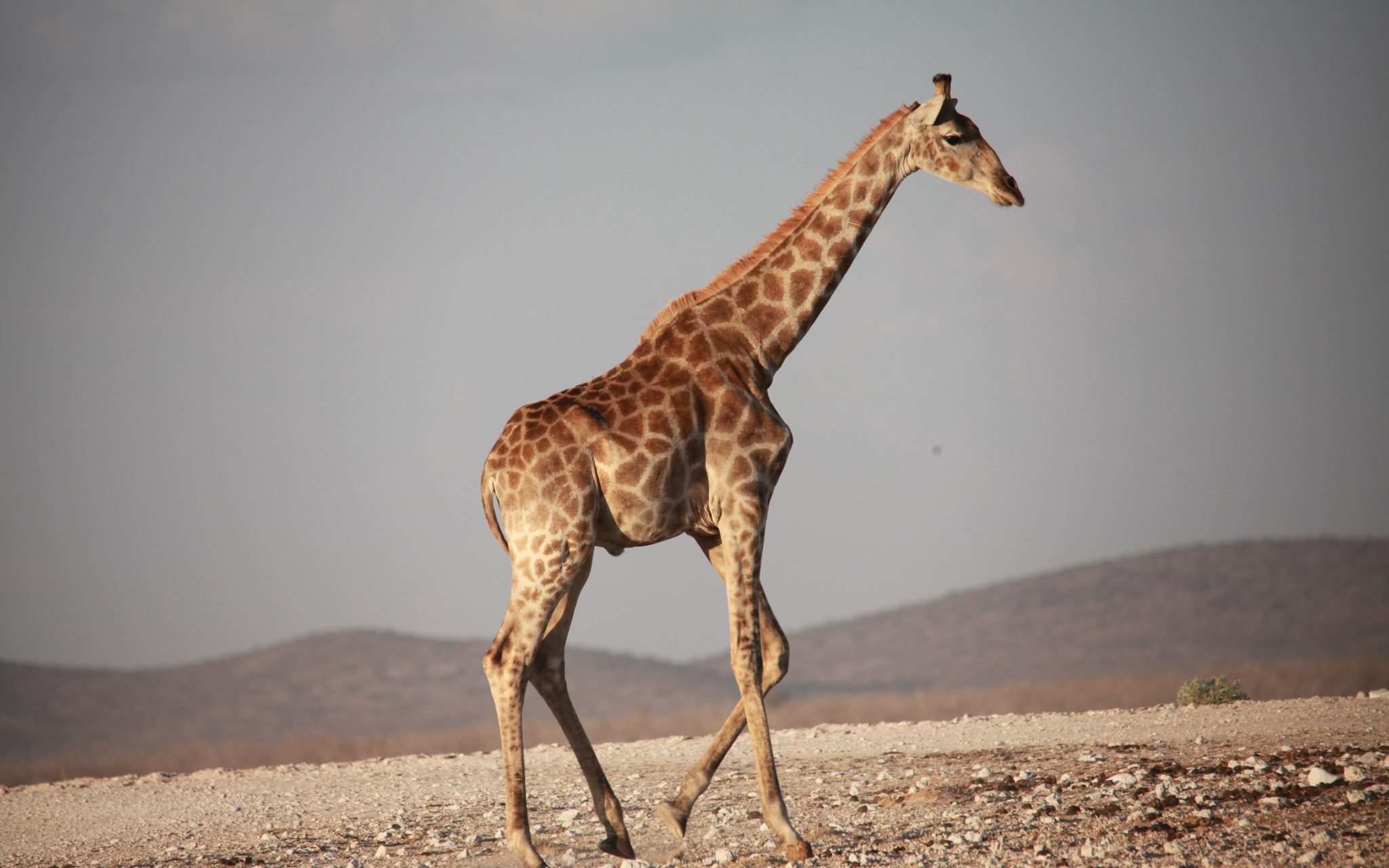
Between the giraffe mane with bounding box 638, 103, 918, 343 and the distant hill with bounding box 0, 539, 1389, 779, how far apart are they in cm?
3719

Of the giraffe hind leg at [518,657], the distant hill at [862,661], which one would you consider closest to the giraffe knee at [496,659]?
the giraffe hind leg at [518,657]

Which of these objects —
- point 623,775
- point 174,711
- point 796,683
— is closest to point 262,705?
point 174,711

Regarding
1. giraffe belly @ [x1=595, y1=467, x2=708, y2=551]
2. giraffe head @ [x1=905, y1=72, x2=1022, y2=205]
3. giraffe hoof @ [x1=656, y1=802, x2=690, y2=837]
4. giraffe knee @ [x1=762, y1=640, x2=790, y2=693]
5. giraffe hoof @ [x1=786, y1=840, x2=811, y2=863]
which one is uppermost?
giraffe head @ [x1=905, y1=72, x2=1022, y2=205]

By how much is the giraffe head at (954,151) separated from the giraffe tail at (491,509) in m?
4.13

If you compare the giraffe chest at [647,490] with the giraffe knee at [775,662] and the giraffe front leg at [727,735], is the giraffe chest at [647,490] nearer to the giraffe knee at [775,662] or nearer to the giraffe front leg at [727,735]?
the giraffe front leg at [727,735]

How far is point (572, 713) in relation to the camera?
8328 millimetres

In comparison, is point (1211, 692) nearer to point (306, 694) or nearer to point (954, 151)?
point (954, 151)

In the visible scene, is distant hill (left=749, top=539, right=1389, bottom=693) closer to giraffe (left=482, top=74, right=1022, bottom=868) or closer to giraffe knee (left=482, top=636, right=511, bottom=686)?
giraffe (left=482, top=74, right=1022, bottom=868)

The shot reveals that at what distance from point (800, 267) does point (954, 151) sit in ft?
4.86

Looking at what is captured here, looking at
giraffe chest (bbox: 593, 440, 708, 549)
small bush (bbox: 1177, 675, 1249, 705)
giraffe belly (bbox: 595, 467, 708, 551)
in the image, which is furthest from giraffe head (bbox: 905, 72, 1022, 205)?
small bush (bbox: 1177, 675, 1249, 705)

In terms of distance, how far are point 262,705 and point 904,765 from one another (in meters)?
44.7

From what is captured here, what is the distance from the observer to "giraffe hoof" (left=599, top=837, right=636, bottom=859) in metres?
8.23

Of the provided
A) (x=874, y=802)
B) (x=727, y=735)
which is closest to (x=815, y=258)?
(x=727, y=735)

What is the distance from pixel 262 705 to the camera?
165 feet
